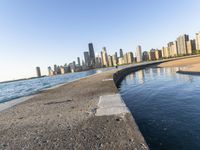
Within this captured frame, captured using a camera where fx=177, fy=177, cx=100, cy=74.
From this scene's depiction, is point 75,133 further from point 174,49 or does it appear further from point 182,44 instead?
point 174,49

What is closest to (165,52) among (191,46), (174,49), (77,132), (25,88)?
(174,49)

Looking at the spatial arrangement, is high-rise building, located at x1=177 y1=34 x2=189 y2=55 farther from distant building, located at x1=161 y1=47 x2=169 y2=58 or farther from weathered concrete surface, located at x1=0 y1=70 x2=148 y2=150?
weathered concrete surface, located at x1=0 y1=70 x2=148 y2=150

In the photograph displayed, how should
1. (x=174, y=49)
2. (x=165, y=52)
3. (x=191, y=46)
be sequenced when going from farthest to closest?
1. (x=165, y=52)
2. (x=174, y=49)
3. (x=191, y=46)

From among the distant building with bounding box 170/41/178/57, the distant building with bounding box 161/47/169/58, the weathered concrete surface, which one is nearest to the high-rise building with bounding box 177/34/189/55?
the distant building with bounding box 170/41/178/57

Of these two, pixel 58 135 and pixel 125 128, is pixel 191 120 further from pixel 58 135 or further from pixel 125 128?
pixel 58 135

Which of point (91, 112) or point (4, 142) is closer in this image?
point (4, 142)

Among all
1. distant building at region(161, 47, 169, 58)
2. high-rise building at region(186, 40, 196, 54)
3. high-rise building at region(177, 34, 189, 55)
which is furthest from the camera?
distant building at region(161, 47, 169, 58)

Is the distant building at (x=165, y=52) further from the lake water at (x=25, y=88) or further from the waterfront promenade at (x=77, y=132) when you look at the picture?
the waterfront promenade at (x=77, y=132)

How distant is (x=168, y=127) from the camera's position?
21.4 feet

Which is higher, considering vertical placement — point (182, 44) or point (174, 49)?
point (182, 44)

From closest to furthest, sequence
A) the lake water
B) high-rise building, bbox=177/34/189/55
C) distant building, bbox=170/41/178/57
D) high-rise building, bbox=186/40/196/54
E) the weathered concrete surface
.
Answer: the weathered concrete surface < the lake water < high-rise building, bbox=186/40/196/54 < high-rise building, bbox=177/34/189/55 < distant building, bbox=170/41/178/57

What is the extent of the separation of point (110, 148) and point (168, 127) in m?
3.73

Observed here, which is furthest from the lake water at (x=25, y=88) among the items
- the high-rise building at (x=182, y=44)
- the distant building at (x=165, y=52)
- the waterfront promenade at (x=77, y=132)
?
the distant building at (x=165, y=52)

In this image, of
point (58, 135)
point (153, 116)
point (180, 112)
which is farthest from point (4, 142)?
point (180, 112)
